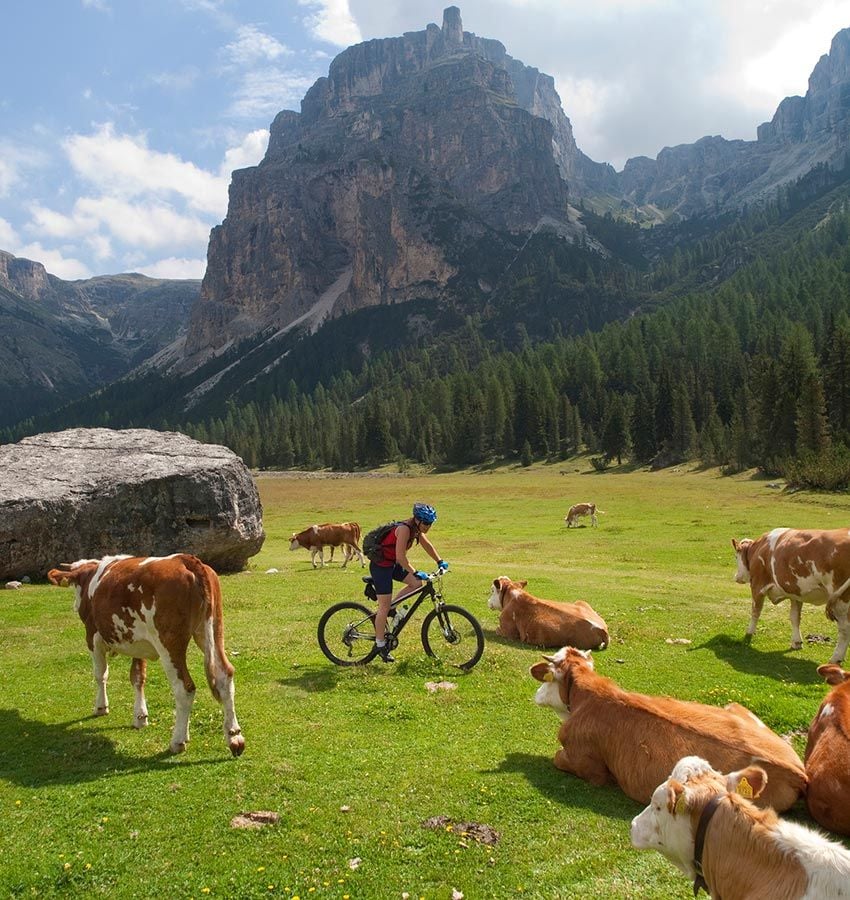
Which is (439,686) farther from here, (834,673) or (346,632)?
(834,673)

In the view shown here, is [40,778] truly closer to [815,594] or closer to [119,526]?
[815,594]

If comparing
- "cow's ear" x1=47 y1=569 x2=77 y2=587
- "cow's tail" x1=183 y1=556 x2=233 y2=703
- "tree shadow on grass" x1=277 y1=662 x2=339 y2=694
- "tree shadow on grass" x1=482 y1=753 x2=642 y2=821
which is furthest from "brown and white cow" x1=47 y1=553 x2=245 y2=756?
"tree shadow on grass" x1=482 y1=753 x2=642 y2=821

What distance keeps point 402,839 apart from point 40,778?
4.68m

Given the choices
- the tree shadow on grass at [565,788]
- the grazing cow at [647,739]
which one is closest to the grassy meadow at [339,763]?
the tree shadow on grass at [565,788]

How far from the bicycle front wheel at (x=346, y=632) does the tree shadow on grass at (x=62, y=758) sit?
14.4 feet

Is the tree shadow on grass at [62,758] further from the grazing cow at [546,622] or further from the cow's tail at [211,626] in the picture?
the grazing cow at [546,622]

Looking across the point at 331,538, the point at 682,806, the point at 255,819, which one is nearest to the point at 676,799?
the point at 682,806

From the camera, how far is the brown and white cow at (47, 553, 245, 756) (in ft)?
27.9

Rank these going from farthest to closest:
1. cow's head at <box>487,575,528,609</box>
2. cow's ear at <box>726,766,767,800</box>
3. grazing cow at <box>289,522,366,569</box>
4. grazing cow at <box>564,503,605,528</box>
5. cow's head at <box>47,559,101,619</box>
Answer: grazing cow at <box>564,503,605,528</box> → grazing cow at <box>289,522,366,569</box> → cow's head at <box>487,575,528,609</box> → cow's head at <box>47,559,101,619</box> → cow's ear at <box>726,766,767,800</box>

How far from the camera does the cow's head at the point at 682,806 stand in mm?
4484

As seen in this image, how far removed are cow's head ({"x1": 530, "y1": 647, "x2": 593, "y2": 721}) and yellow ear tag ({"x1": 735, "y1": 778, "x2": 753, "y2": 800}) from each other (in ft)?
12.9

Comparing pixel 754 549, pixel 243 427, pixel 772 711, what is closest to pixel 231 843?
pixel 772 711

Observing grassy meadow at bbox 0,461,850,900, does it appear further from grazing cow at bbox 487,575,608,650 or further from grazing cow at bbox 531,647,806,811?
grazing cow at bbox 487,575,608,650

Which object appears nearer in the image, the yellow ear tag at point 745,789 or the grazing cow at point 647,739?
the yellow ear tag at point 745,789
